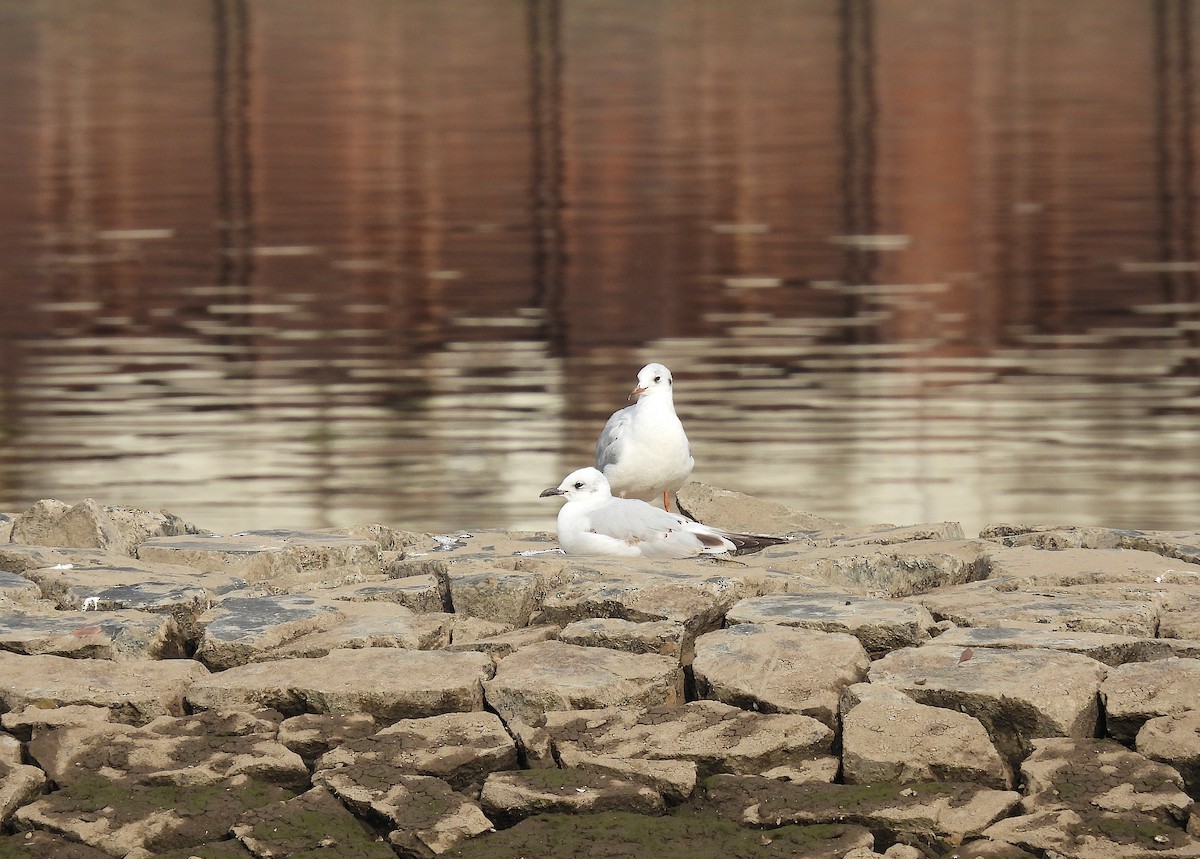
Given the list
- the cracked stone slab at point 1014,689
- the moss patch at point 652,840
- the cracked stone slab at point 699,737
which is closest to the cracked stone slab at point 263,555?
the cracked stone slab at point 699,737

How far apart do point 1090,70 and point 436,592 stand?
41.2 meters

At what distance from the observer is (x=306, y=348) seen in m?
16.4

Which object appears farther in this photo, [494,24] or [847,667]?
[494,24]

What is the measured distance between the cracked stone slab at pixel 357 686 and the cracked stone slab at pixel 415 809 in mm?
354

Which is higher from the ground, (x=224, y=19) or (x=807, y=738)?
(x=224, y=19)

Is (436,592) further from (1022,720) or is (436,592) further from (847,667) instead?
(1022,720)

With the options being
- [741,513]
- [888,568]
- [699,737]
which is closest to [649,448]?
[741,513]

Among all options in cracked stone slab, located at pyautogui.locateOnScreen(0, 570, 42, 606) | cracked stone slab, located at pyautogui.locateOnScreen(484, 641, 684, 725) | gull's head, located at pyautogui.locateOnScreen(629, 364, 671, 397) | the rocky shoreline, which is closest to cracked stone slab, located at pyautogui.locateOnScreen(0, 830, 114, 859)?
the rocky shoreline

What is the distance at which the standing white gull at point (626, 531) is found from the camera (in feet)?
23.5

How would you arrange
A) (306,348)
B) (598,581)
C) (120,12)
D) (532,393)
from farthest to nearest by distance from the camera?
(120,12), (306,348), (532,393), (598,581)

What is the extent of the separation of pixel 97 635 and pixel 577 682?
156cm

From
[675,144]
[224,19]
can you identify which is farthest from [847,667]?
[224,19]

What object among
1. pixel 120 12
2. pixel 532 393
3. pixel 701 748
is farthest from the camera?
→ pixel 120 12

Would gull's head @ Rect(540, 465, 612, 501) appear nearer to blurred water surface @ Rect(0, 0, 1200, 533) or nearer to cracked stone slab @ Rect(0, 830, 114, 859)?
cracked stone slab @ Rect(0, 830, 114, 859)
